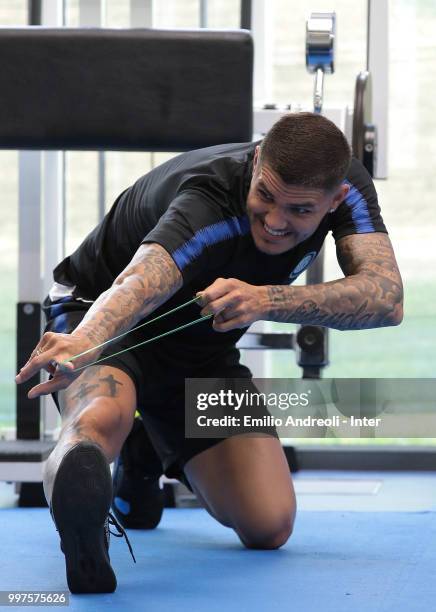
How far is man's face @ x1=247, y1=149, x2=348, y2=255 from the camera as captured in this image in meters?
2.12

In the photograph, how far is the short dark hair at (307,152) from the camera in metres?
2.10

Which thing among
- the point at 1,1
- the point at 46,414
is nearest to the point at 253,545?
the point at 46,414

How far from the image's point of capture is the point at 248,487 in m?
2.61

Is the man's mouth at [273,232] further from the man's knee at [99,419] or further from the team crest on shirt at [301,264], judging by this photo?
the man's knee at [99,419]

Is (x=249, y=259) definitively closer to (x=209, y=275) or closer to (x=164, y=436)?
(x=209, y=275)

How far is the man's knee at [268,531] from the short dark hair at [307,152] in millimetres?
877

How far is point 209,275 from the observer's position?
2355 millimetres

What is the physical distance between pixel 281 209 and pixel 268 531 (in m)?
0.86

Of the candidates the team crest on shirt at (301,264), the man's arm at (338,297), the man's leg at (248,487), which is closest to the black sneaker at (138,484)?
the man's leg at (248,487)

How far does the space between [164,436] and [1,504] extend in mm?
972

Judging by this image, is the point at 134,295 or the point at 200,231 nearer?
the point at 134,295

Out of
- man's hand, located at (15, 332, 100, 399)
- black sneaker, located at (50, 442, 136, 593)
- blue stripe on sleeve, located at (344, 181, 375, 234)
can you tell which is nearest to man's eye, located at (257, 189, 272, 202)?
blue stripe on sleeve, located at (344, 181, 375, 234)

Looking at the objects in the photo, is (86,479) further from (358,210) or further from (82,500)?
(358,210)

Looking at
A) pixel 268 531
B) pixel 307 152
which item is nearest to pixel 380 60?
pixel 307 152
